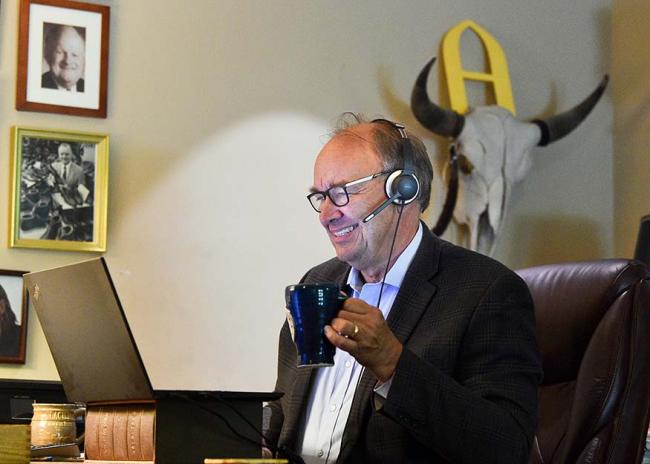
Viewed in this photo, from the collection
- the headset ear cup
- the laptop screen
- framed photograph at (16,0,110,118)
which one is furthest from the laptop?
framed photograph at (16,0,110,118)

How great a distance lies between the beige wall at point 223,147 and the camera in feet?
12.6

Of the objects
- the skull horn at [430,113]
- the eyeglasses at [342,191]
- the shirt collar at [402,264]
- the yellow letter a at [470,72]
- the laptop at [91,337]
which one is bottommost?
the laptop at [91,337]

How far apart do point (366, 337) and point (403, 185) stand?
571 mm

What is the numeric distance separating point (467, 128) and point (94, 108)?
1474 millimetres

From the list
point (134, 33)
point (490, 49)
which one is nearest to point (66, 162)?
point (134, 33)

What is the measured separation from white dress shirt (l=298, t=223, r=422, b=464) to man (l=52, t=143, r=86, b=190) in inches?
65.1

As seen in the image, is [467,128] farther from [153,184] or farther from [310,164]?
[153,184]

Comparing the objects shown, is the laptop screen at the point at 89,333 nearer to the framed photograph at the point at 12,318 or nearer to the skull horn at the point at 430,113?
the framed photograph at the point at 12,318

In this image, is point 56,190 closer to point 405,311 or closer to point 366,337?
point 405,311

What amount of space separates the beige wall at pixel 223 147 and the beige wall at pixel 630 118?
488 millimetres

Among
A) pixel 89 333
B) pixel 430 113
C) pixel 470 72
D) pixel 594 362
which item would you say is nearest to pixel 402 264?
pixel 594 362

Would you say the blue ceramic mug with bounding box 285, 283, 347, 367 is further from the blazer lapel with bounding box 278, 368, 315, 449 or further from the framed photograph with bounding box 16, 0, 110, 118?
the framed photograph with bounding box 16, 0, 110, 118

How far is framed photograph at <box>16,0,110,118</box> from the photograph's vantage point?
377cm

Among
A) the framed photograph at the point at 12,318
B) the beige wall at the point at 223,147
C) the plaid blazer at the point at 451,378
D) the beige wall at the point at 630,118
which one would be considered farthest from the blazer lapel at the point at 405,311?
the beige wall at the point at 630,118
